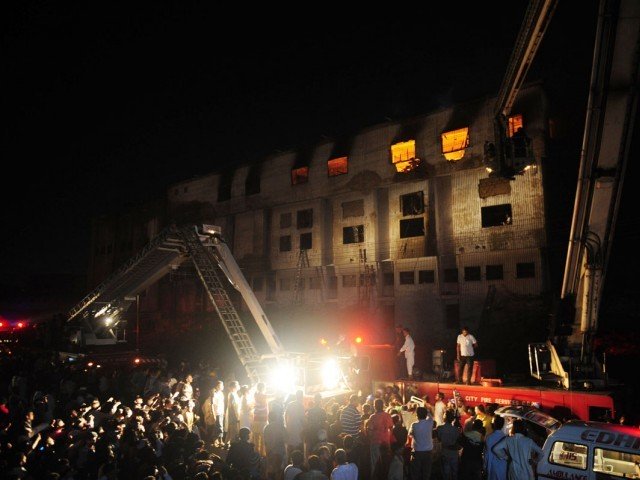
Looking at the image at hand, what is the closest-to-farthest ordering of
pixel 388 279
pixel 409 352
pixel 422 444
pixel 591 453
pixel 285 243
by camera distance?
pixel 591 453, pixel 422 444, pixel 409 352, pixel 388 279, pixel 285 243

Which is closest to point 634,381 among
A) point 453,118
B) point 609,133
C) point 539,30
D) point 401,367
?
point 401,367

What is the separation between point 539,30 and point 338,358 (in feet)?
38.2

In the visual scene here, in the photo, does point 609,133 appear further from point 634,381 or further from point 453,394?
point 634,381

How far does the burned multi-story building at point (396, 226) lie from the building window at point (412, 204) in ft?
0.22

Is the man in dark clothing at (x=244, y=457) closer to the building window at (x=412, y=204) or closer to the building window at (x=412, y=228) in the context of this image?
the building window at (x=412, y=228)

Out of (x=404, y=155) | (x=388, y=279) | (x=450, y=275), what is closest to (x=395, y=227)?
(x=388, y=279)

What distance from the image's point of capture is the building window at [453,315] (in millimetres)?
27031

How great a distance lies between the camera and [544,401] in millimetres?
12945

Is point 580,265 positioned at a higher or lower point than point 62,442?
higher

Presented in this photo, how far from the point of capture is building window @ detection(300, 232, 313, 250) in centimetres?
3438

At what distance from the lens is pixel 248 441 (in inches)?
332

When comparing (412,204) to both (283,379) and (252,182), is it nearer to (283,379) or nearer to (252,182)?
(252,182)

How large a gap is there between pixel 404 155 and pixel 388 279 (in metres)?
8.18

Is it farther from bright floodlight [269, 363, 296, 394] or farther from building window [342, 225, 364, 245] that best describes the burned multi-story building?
bright floodlight [269, 363, 296, 394]
